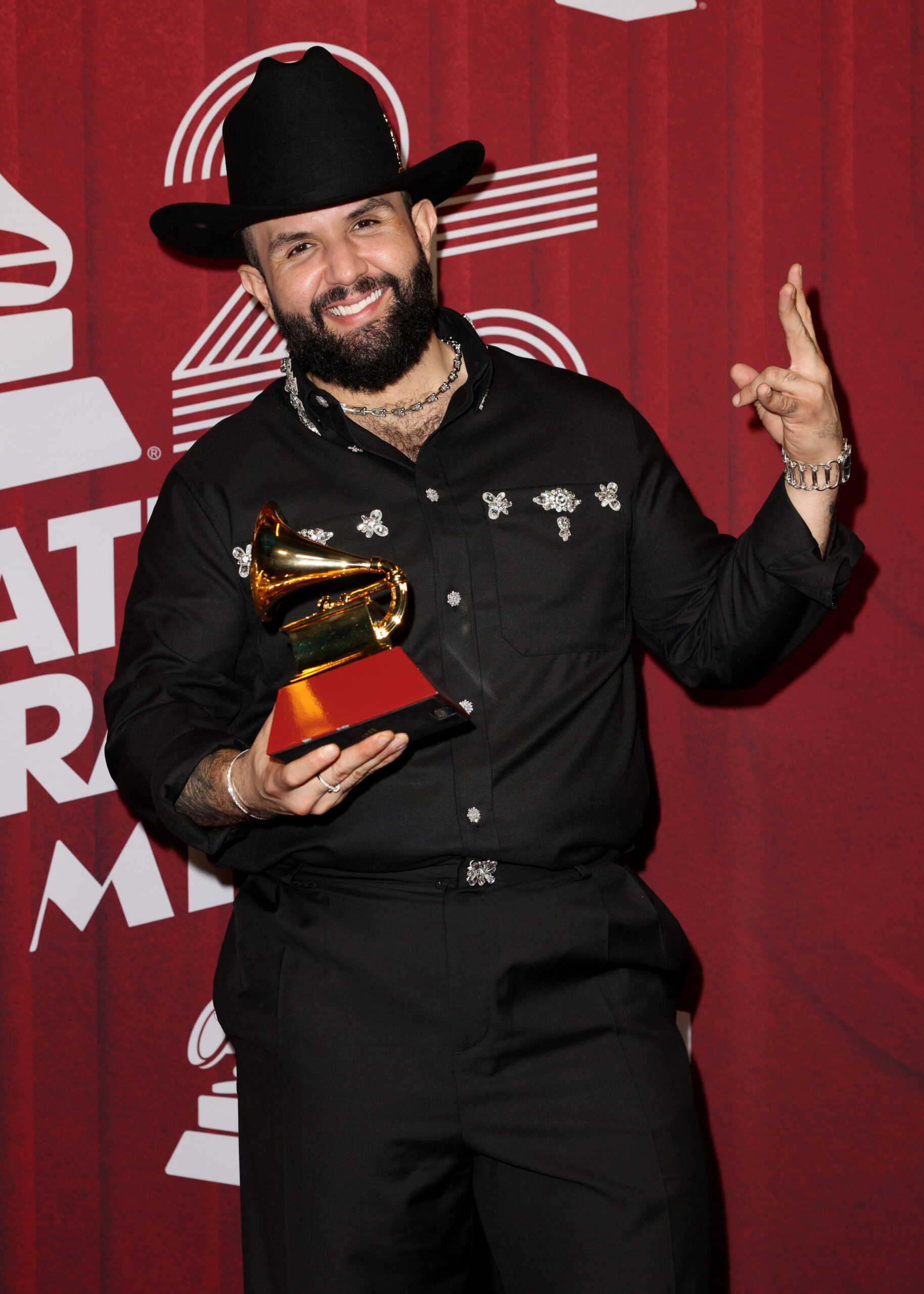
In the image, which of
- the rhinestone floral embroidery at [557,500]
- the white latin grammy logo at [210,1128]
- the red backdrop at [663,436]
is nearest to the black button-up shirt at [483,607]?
the rhinestone floral embroidery at [557,500]

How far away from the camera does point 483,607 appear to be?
6.85 feet

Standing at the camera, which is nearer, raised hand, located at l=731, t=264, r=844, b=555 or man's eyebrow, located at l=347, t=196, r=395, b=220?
raised hand, located at l=731, t=264, r=844, b=555

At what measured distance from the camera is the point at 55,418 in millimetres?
2709

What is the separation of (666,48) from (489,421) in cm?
104

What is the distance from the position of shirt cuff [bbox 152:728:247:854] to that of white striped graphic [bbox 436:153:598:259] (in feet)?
4.30

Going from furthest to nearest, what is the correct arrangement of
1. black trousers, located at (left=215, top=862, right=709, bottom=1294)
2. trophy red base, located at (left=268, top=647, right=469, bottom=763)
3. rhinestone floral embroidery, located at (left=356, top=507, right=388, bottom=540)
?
rhinestone floral embroidery, located at (left=356, top=507, right=388, bottom=540) → black trousers, located at (left=215, top=862, right=709, bottom=1294) → trophy red base, located at (left=268, top=647, right=469, bottom=763)

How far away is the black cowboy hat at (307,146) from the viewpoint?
6.97 ft

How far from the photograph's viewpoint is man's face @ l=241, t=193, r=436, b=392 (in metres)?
2.18

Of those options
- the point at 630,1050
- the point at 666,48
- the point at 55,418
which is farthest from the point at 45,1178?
the point at 666,48

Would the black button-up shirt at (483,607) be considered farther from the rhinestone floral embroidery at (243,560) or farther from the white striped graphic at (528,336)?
the white striped graphic at (528,336)

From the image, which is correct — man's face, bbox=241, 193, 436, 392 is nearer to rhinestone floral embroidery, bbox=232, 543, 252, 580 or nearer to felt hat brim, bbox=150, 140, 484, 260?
felt hat brim, bbox=150, 140, 484, 260

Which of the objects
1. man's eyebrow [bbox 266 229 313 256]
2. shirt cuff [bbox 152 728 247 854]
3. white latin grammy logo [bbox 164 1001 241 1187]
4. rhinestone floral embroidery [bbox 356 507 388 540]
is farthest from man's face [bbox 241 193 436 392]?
white latin grammy logo [bbox 164 1001 241 1187]

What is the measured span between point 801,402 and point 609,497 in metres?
0.43

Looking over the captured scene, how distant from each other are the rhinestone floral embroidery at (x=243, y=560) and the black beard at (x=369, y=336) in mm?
382
